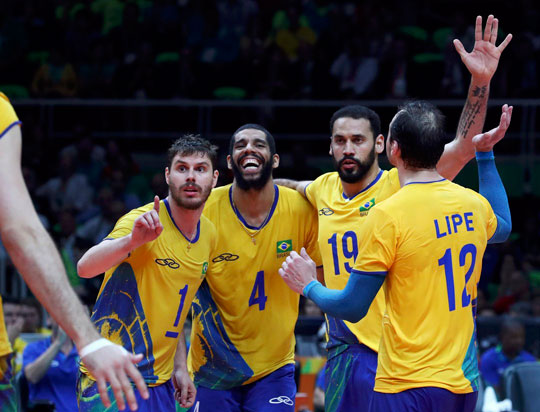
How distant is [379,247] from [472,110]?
69.6 inches

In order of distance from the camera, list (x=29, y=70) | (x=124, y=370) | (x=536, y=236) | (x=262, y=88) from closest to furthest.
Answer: (x=124, y=370), (x=536, y=236), (x=262, y=88), (x=29, y=70)

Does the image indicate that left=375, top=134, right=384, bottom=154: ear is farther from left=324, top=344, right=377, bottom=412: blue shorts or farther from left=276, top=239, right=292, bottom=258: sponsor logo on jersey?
left=324, top=344, right=377, bottom=412: blue shorts

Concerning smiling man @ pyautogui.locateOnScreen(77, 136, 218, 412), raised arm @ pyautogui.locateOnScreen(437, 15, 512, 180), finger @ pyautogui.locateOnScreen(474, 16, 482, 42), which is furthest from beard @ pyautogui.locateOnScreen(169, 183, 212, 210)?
finger @ pyautogui.locateOnScreen(474, 16, 482, 42)

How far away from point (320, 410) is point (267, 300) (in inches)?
112

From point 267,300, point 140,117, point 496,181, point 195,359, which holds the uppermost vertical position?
point 140,117

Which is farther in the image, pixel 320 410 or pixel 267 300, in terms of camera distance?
pixel 320 410

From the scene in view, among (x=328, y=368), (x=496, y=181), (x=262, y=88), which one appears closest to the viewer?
(x=496, y=181)

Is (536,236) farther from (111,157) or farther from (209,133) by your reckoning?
(111,157)

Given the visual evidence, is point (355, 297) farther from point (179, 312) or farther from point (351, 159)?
point (351, 159)

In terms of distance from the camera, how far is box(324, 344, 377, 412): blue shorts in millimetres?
5227

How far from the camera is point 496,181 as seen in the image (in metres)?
4.75

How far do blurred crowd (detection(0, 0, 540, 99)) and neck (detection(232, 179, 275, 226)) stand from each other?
745 cm

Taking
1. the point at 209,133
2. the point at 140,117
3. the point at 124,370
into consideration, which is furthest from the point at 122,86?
the point at 124,370

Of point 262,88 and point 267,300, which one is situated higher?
point 262,88
